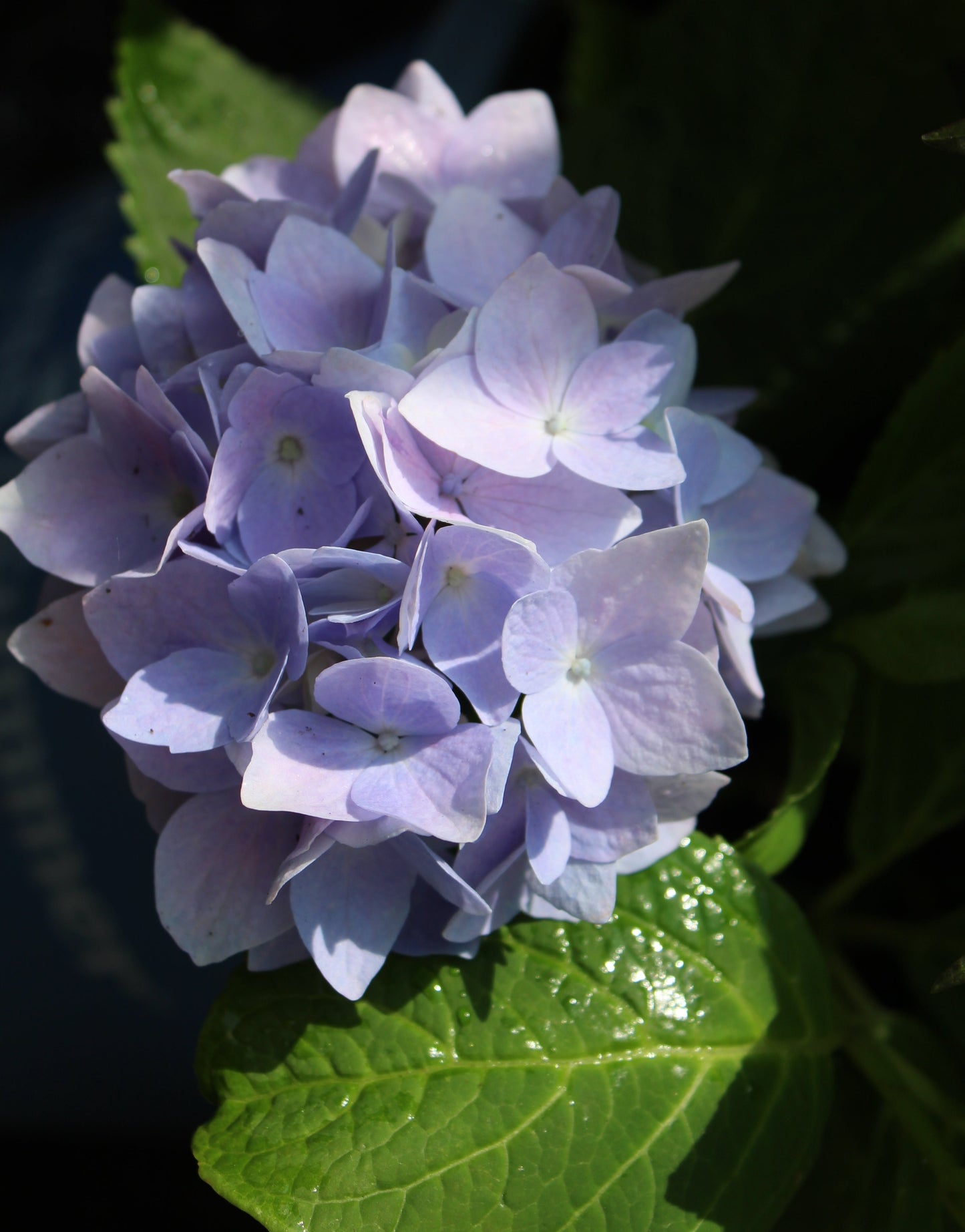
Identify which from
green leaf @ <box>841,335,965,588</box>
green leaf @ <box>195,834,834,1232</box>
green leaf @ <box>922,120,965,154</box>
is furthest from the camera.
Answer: green leaf @ <box>841,335,965,588</box>

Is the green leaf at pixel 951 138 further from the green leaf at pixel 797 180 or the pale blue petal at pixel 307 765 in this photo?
the green leaf at pixel 797 180

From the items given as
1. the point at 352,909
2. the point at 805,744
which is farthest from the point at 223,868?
the point at 805,744

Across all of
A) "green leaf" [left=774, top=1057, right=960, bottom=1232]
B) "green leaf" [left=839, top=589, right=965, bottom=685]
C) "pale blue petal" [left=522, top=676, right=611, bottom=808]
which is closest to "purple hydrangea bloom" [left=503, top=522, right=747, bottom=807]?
"pale blue petal" [left=522, top=676, right=611, bottom=808]

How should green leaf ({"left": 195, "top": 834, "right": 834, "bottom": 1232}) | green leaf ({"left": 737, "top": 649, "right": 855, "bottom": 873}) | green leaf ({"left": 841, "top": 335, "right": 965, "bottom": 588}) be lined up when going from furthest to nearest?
green leaf ({"left": 841, "top": 335, "right": 965, "bottom": 588}) → green leaf ({"left": 737, "top": 649, "right": 855, "bottom": 873}) → green leaf ({"left": 195, "top": 834, "right": 834, "bottom": 1232})

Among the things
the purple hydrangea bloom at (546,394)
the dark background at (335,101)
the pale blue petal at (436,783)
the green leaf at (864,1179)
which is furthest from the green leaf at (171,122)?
the green leaf at (864,1179)

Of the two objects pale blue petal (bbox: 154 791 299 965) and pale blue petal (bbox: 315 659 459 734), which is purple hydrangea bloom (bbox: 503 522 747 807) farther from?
pale blue petal (bbox: 154 791 299 965)

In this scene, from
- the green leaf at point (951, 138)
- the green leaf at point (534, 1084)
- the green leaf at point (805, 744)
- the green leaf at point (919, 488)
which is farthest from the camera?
the green leaf at point (919, 488)
